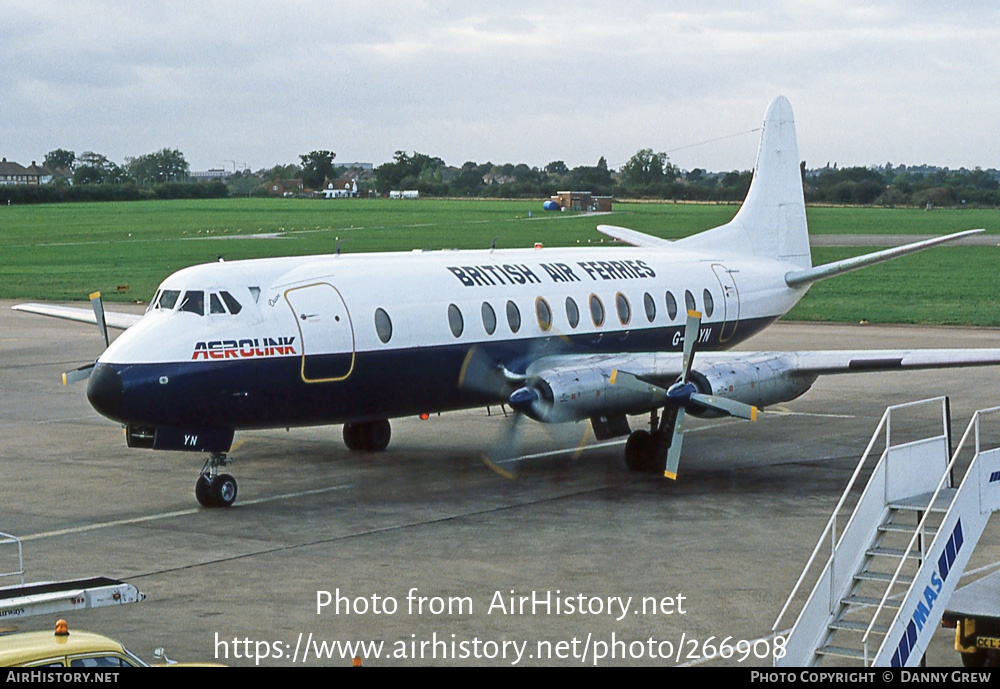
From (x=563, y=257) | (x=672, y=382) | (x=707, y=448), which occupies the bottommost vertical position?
(x=707, y=448)

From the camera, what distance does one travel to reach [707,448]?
26969 mm

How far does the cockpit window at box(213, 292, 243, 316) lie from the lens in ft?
69.1

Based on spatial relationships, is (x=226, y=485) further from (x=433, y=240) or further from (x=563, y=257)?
(x=433, y=240)

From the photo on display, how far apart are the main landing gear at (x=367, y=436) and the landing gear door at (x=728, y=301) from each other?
293 inches

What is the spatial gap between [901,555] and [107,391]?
1185 centimetres

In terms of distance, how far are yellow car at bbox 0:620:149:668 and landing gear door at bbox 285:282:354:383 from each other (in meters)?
10.4

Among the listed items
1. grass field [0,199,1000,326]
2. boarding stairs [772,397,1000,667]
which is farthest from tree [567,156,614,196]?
boarding stairs [772,397,1000,667]

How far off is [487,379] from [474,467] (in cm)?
195

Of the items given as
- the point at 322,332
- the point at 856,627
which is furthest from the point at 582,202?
the point at 856,627

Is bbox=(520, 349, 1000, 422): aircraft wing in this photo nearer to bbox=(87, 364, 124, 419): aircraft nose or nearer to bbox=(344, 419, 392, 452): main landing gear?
bbox=(344, 419, 392, 452): main landing gear

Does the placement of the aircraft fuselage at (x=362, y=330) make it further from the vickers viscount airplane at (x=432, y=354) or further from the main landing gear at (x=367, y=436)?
the main landing gear at (x=367, y=436)

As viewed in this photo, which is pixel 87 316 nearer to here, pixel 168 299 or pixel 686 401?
pixel 168 299

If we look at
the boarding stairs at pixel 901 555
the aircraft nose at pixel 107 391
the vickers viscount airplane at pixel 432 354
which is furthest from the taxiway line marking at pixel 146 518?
the boarding stairs at pixel 901 555
